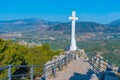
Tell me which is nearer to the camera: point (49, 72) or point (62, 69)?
point (49, 72)

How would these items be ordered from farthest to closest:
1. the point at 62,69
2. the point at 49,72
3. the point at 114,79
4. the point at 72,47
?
the point at 72,47 → the point at 62,69 → the point at 49,72 → the point at 114,79

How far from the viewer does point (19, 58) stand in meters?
41.4

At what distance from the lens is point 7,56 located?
37.8 meters

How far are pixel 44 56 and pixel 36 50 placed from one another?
2.95 metres

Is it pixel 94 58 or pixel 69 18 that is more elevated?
pixel 69 18

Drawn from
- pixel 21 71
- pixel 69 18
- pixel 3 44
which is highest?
pixel 69 18

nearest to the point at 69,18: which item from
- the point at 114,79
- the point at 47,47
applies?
the point at 47,47

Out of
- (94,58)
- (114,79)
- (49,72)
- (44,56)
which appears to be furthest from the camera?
(44,56)

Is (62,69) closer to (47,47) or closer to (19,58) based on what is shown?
(19,58)

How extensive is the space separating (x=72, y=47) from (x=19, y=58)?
216 inches

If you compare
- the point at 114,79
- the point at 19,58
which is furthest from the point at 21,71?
the point at 114,79

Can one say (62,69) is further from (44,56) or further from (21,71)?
(44,56)

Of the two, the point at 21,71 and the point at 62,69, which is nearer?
the point at 62,69

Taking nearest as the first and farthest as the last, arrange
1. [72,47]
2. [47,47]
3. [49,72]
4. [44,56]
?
[49,72]
[72,47]
[44,56]
[47,47]
